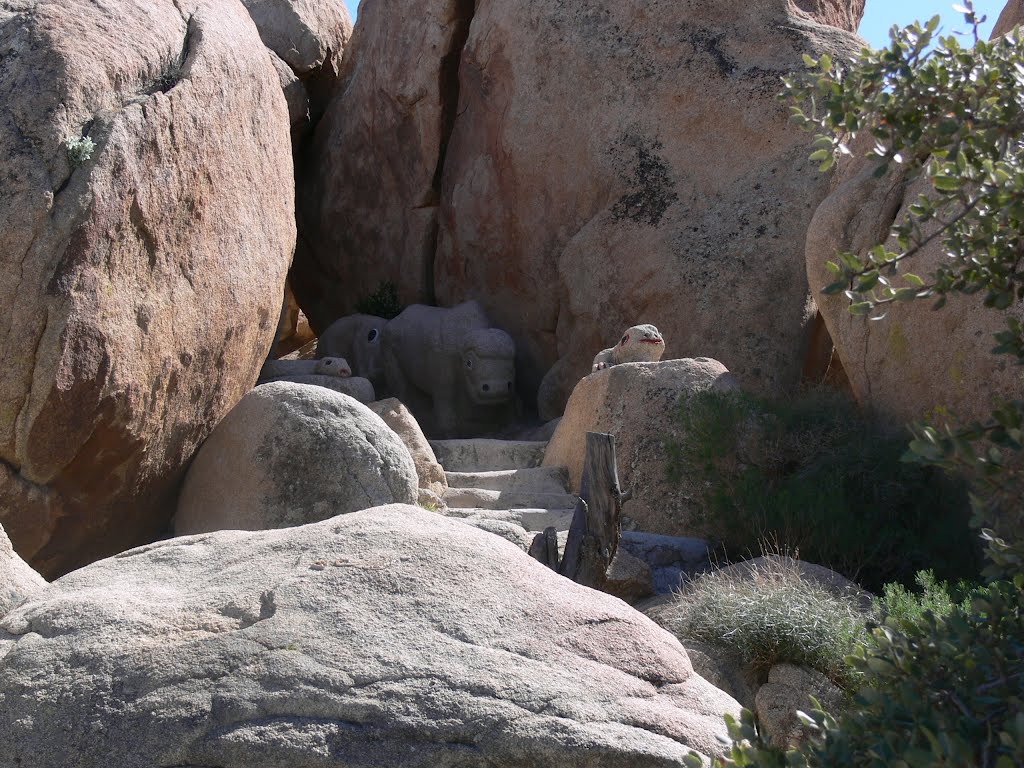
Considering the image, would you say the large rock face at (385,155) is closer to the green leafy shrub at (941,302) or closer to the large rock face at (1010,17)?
the large rock face at (1010,17)

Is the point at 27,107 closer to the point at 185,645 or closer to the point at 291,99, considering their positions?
the point at 185,645

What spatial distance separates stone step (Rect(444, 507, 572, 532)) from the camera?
7.62 meters

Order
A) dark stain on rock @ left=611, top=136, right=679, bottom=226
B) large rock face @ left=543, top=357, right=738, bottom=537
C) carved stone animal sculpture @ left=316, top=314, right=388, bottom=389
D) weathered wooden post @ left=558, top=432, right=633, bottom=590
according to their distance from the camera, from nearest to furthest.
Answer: weathered wooden post @ left=558, top=432, right=633, bottom=590 → large rock face @ left=543, top=357, right=738, bottom=537 → dark stain on rock @ left=611, top=136, right=679, bottom=226 → carved stone animal sculpture @ left=316, top=314, right=388, bottom=389

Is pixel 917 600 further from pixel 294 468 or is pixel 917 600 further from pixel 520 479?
pixel 520 479

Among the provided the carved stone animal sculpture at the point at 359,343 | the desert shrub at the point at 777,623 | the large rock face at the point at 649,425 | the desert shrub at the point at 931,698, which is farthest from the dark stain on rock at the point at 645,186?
the desert shrub at the point at 931,698

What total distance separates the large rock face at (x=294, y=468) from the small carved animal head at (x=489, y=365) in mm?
5300

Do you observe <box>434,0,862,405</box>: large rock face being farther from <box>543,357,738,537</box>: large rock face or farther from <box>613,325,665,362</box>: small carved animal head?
<box>543,357,738,537</box>: large rock face

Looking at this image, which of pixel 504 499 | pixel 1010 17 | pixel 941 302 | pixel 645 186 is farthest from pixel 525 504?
pixel 941 302

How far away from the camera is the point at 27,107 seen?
5.73 metres

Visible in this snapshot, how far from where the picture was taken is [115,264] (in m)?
5.88

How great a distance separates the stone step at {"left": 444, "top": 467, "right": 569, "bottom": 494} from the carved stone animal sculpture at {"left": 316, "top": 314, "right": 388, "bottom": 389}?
3.62 metres

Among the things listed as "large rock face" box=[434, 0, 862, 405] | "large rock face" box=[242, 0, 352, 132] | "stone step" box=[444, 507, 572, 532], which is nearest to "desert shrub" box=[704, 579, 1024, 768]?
"stone step" box=[444, 507, 572, 532]

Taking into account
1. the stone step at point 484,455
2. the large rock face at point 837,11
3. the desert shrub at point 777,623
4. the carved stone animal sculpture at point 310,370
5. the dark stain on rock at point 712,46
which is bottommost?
the stone step at point 484,455

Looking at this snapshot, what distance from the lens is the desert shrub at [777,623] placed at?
502cm
